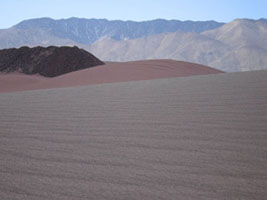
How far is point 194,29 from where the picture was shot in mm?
181375

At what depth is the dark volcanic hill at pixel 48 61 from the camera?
2175cm

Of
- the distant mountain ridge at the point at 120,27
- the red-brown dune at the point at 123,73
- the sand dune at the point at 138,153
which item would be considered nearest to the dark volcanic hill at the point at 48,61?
the red-brown dune at the point at 123,73

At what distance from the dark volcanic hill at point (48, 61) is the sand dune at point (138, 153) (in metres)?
18.2

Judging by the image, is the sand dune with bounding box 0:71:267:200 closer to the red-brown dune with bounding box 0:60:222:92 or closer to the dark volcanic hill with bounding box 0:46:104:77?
the red-brown dune with bounding box 0:60:222:92

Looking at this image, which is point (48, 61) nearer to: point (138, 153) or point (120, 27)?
point (138, 153)

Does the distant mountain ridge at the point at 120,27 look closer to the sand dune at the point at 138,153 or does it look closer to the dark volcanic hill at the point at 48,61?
the dark volcanic hill at the point at 48,61

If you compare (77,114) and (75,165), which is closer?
(75,165)

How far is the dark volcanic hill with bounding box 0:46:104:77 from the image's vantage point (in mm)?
21750

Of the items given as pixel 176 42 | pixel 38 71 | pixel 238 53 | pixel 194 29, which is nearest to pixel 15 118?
pixel 38 71

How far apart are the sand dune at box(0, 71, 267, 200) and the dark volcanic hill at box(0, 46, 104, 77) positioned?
1820 centimetres

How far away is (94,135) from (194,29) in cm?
18523

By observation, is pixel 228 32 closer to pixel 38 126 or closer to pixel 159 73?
pixel 159 73

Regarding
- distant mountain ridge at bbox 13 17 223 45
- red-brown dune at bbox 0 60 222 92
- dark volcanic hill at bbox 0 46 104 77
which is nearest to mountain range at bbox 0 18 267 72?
distant mountain ridge at bbox 13 17 223 45

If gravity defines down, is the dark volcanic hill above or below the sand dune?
above
